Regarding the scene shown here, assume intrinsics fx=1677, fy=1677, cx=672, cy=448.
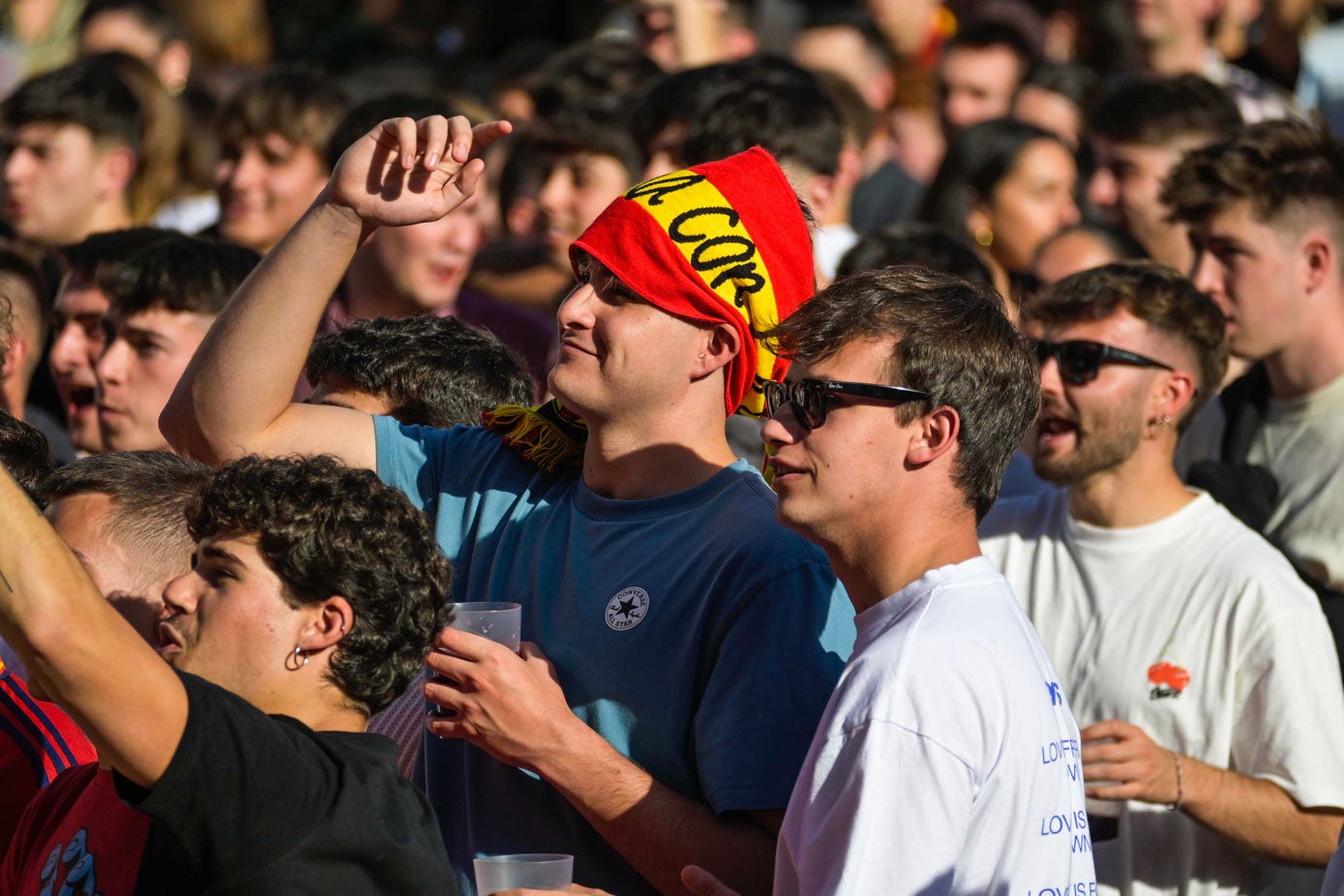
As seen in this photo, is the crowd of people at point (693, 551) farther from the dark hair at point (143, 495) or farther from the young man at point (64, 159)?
the young man at point (64, 159)

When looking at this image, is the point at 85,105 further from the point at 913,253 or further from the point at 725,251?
the point at 725,251

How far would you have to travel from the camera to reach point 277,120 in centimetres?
718

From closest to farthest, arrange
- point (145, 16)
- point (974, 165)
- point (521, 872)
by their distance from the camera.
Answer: point (521, 872) → point (974, 165) → point (145, 16)

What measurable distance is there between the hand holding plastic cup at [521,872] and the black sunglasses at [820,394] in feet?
2.78

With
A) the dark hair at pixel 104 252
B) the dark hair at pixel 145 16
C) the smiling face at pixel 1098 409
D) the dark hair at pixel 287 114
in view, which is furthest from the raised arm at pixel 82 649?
the dark hair at pixel 145 16

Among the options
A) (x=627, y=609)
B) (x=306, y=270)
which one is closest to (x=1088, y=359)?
(x=627, y=609)

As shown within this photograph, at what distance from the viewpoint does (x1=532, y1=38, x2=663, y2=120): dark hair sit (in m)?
8.37

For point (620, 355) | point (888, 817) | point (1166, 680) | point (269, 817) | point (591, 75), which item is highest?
point (591, 75)

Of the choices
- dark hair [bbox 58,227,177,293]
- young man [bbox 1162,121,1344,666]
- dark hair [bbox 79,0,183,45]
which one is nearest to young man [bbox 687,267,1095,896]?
young man [bbox 1162,121,1344,666]

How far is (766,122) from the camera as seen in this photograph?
5797mm

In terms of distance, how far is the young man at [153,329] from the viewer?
4867 mm

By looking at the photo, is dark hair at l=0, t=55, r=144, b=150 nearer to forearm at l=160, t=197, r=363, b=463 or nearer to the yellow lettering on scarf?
forearm at l=160, t=197, r=363, b=463

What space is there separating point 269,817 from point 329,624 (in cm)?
43

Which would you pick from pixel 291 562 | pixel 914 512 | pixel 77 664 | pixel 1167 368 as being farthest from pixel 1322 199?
pixel 77 664
